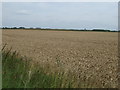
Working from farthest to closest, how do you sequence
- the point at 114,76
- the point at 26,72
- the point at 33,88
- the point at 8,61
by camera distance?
1. the point at 114,76
2. the point at 8,61
3. the point at 26,72
4. the point at 33,88

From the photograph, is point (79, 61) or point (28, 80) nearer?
point (28, 80)

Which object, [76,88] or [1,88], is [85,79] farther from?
[1,88]

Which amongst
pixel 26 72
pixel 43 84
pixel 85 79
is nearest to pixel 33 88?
pixel 43 84

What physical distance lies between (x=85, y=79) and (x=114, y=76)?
1729 mm

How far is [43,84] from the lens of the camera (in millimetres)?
5562

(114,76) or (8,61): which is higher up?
(8,61)

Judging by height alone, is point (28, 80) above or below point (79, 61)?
above

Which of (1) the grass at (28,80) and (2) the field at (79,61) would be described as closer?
(1) the grass at (28,80)

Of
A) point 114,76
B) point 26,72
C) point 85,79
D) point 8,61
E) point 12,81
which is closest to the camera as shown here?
point 12,81

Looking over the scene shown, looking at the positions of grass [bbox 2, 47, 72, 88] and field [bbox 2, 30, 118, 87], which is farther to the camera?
field [bbox 2, 30, 118, 87]

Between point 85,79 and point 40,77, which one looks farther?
point 85,79

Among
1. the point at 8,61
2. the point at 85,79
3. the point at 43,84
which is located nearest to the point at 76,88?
the point at 43,84

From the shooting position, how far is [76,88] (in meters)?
5.49

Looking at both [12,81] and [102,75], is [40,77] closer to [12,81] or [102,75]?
[12,81]
